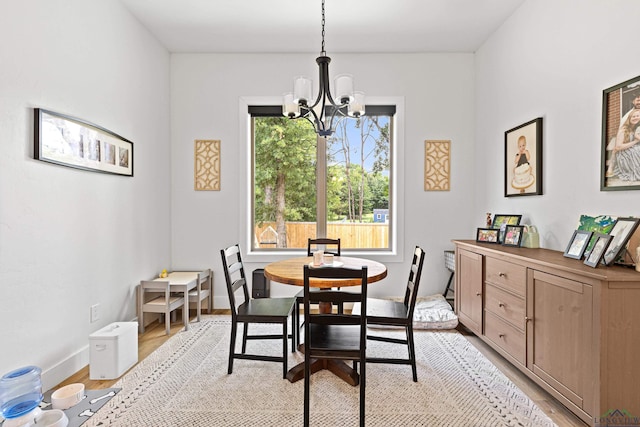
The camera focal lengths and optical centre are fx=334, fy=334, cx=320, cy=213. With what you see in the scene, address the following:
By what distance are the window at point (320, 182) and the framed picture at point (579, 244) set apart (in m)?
2.10

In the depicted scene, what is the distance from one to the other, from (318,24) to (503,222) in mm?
2505

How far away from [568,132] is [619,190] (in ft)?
2.04

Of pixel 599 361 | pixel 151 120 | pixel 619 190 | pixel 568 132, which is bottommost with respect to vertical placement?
pixel 599 361

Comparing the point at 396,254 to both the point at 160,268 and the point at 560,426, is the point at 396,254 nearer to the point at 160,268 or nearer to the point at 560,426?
the point at 560,426

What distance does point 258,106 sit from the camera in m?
3.90

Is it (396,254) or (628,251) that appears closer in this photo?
(628,251)

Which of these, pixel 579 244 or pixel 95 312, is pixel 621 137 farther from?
pixel 95 312

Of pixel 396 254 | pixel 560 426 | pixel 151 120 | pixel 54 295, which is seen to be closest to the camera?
pixel 560 426

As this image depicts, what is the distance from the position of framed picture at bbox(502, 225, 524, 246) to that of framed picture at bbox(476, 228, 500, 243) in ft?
0.33

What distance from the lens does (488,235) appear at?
2.88m

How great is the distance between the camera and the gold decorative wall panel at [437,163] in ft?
12.5

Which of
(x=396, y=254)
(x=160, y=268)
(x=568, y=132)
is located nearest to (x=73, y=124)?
(x=160, y=268)

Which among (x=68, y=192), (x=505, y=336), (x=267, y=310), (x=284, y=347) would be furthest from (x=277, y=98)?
(x=505, y=336)

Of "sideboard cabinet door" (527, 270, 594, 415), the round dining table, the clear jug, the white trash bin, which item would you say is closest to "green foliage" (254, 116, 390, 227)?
the round dining table
